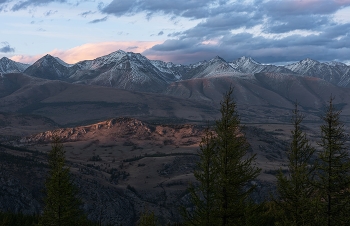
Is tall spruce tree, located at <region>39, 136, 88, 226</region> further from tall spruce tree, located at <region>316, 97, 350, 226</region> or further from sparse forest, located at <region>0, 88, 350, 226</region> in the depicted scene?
tall spruce tree, located at <region>316, 97, 350, 226</region>

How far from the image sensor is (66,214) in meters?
39.0

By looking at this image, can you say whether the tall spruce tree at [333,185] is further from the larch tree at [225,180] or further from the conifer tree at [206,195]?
the conifer tree at [206,195]

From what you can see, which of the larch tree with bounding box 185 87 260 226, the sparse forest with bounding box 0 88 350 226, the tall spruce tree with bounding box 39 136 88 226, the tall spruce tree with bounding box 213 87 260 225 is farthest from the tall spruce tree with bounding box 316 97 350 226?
the tall spruce tree with bounding box 39 136 88 226

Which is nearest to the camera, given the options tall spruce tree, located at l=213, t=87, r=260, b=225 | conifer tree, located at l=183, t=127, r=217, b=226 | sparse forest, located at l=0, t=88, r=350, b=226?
sparse forest, located at l=0, t=88, r=350, b=226

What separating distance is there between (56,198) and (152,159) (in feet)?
425

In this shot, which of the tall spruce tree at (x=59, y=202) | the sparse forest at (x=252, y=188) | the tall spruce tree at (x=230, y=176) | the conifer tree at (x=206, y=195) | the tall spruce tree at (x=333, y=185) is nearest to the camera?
the tall spruce tree at (x=333, y=185)

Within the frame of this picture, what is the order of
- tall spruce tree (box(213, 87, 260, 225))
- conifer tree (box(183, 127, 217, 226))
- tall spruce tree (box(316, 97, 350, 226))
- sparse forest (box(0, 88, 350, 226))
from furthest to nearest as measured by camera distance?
conifer tree (box(183, 127, 217, 226))
tall spruce tree (box(213, 87, 260, 225))
sparse forest (box(0, 88, 350, 226))
tall spruce tree (box(316, 97, 350, 226))

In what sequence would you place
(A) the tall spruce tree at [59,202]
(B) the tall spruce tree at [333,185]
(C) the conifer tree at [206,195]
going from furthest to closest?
(A) the tall spruce tree at [59,202] < (C) the conifer tree at [206,195] < (B) the tall spruce tree at [333,185]

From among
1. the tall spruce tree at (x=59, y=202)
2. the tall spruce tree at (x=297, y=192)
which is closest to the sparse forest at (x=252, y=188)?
the tall spruce tree at (x=297, y=192)

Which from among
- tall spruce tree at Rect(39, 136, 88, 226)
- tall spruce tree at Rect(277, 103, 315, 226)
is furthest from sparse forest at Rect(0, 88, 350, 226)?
tall spruce tree at Rect(39, 136, 88, 226)

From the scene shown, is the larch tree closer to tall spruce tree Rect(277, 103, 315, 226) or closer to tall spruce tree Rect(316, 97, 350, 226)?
tall spruce tree Rect(277, 103, 315, 226)

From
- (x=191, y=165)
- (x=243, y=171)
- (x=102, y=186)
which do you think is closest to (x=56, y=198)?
(x=243, y=171)

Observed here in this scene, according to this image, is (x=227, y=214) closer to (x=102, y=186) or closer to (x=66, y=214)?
(x=66, y=214)

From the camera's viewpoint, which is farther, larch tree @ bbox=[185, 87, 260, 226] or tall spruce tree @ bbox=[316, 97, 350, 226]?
larch tree @ bbox=[185, 87, 260, 226]
